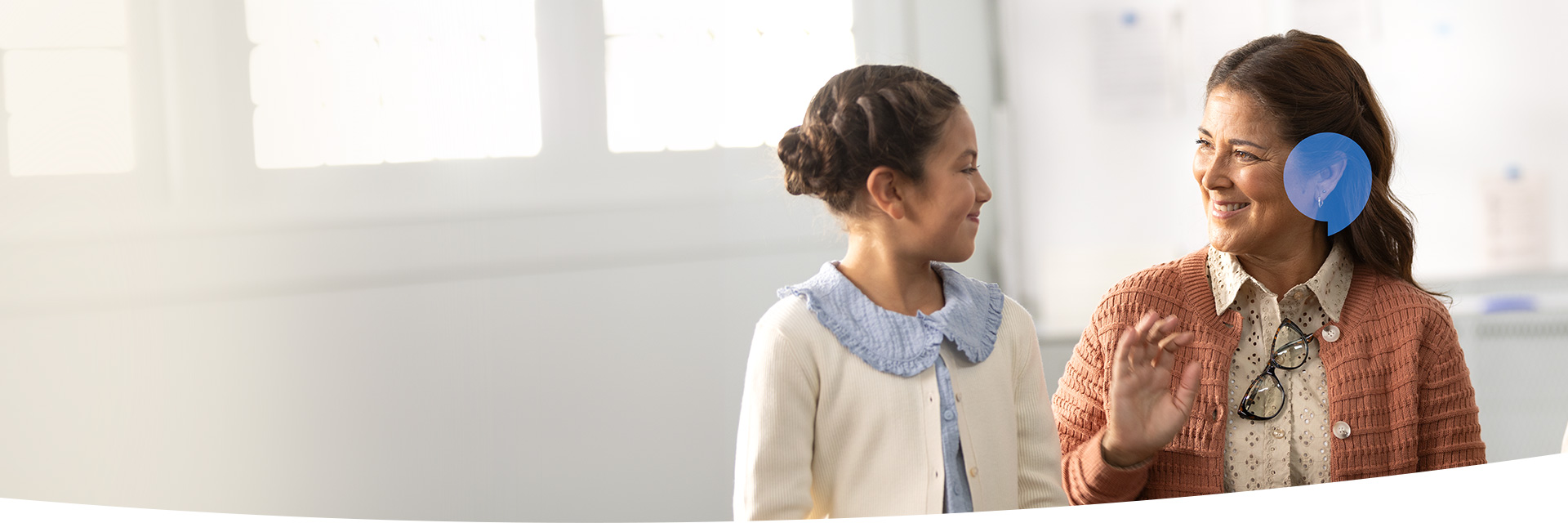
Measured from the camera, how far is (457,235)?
805 millimetres

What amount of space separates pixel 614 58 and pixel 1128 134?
27.5 inches

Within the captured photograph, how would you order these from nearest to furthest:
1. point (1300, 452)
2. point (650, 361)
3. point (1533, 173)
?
point (1300, 452), point (650, 361), point (1533, 173)

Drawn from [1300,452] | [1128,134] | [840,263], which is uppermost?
[1128,134]

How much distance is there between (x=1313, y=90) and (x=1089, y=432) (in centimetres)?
20

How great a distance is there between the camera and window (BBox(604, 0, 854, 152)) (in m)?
0.79

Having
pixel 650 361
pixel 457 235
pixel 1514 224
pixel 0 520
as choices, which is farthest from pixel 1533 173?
pixel 0 520

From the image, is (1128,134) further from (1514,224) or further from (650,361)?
(650,361)

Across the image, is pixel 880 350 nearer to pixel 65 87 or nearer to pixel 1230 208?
pixel 1230 208

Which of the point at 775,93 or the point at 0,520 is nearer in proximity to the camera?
the point at 0,520

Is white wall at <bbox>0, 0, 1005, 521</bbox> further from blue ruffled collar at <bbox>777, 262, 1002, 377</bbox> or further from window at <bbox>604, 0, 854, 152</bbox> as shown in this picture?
blue ruffled collar at <bbox>777, 262, 1002, 377</bbox>

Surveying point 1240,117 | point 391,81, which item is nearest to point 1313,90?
point 1240,117

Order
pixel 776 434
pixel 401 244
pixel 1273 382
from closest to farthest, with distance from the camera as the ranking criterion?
1. pixel 776 434
2. pixel 1273 382
3. pixel 401 244

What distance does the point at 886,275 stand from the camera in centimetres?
42

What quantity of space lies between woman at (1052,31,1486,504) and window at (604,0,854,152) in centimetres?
34
